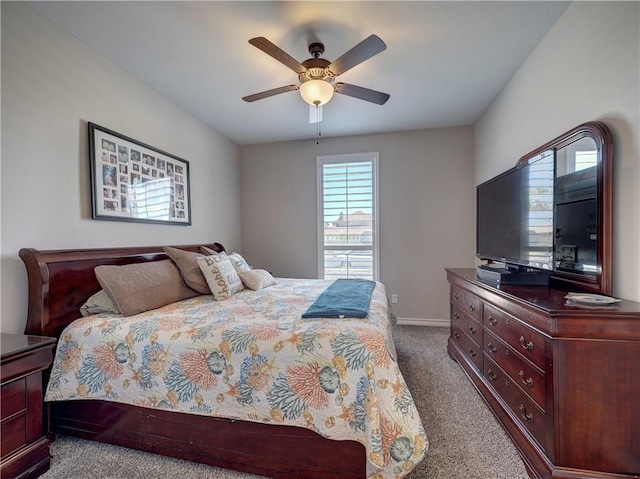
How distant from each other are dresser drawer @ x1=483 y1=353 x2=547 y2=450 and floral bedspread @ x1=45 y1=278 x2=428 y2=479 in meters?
0.62

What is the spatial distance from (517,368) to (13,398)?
2552 millimetres

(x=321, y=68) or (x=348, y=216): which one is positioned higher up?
(x=321, y=68)

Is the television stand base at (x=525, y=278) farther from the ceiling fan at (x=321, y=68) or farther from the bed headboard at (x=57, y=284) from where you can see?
the bed headboard at (x=57, y=284)

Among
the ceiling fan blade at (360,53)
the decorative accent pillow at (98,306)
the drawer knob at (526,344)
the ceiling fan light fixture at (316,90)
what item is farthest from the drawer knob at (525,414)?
the decorative accent pillow at (98,306)

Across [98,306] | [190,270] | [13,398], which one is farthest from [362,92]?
[13,398]

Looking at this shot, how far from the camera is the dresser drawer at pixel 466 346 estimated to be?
84.7 inches

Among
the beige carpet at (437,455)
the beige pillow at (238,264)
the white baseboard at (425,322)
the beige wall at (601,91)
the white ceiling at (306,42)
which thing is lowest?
the beige carpet at (437,455)

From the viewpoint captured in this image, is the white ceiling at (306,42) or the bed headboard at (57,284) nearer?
the bed headboard at (57,284)

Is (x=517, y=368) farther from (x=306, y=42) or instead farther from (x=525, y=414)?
(x=306, y=42)

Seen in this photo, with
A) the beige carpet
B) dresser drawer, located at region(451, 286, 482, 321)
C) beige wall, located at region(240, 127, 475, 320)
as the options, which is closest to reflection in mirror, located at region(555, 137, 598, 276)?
dresser drawer, located at region(451, 286, 482, 321)

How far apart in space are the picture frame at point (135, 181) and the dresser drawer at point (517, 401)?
9.75ft

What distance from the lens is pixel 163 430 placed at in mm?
1549

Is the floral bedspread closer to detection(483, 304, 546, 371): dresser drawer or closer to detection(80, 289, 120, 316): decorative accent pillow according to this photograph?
detection(80, 289, 120, 316): decorative accent pillow

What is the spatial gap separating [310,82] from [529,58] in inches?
69.0
